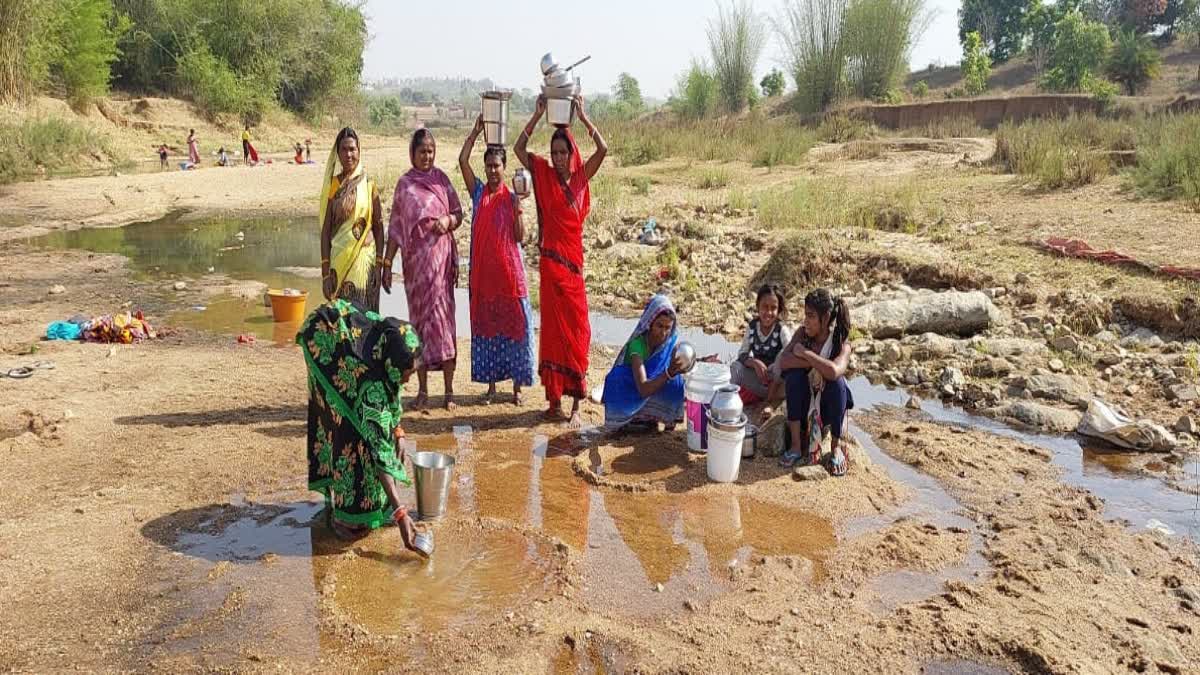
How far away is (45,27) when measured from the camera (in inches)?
953

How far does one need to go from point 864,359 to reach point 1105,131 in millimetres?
11257

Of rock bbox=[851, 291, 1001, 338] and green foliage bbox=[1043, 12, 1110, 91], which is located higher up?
green foliage bbox=[1043, 12, 1110, 91]

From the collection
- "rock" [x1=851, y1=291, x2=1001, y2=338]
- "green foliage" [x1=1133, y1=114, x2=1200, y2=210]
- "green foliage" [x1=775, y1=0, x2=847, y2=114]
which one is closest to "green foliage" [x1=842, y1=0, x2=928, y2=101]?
"green foliage" [x1=775, y1=0, x2=847, y2=114]

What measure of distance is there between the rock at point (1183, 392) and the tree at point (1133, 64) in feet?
110

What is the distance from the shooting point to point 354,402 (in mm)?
3777

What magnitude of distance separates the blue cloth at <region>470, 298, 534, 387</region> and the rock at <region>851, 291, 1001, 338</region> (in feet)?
10.4

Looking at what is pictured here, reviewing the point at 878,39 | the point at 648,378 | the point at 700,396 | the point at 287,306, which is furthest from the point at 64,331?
the point at 878,39

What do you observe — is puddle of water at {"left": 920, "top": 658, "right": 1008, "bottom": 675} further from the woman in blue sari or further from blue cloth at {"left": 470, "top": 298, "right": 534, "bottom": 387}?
blue cloth at {"left": 470, "top": 298, "right": 534, "bottom": 387}

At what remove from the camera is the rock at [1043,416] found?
5.67m

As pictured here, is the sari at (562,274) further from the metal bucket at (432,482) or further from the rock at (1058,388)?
the rock at (1058,388)

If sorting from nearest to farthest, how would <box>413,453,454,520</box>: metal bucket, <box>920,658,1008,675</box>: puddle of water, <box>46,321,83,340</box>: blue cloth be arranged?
<box>920,658,1008,675</box>: puddle of water < <box>413,453,454,520</box>: metal bucket < <box>46,321,83,340</box>: blue cloth

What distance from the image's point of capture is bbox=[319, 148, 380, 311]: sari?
211 inches

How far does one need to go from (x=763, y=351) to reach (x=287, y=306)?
460cm

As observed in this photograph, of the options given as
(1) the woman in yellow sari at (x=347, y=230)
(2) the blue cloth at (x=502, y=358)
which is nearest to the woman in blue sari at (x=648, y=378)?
(2) the blue cloth at (x=502, y=358)
